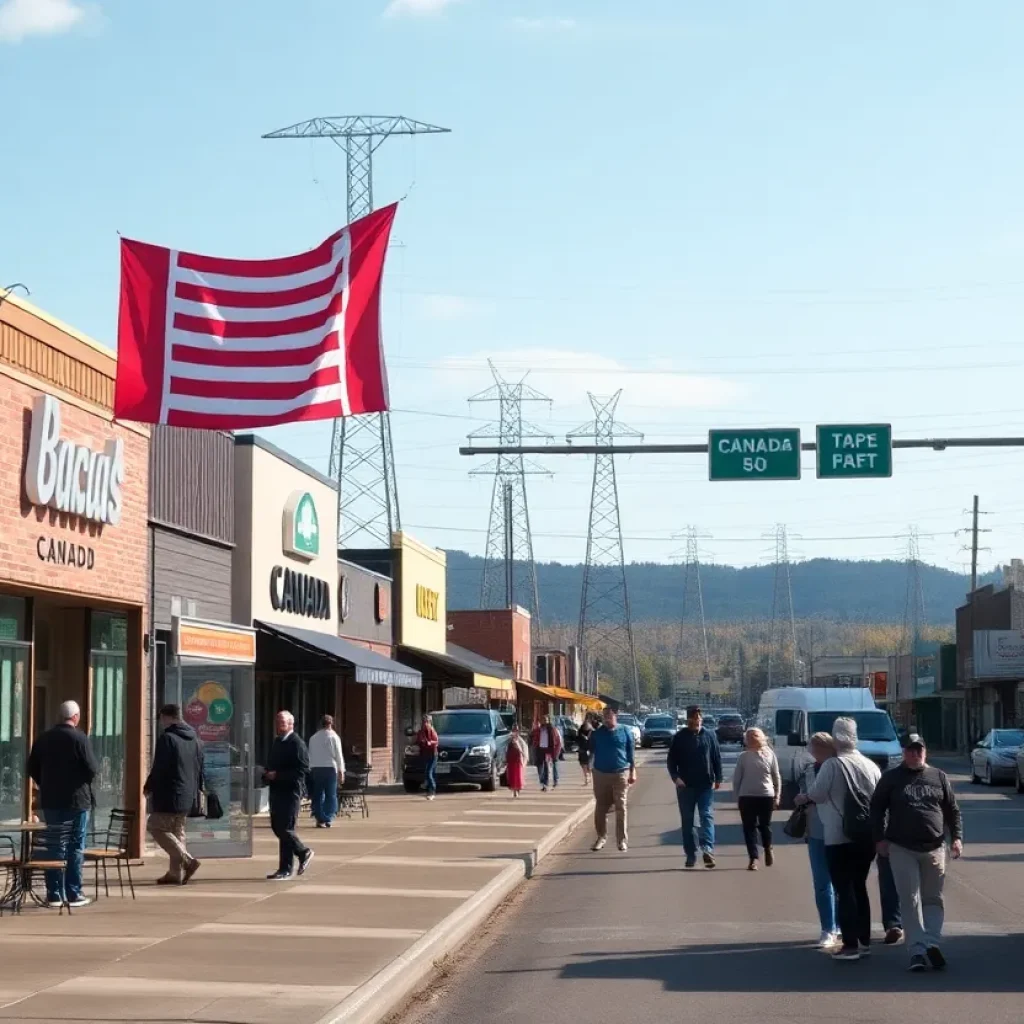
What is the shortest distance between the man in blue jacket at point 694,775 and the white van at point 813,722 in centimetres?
847

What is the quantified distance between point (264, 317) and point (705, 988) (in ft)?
26.5

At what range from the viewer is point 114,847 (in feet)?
66.7

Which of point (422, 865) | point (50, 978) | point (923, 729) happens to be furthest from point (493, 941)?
point (923, 729)

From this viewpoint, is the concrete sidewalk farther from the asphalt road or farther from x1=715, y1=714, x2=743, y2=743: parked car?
x1=715, y1=714, x2=743, y2=743: parked car

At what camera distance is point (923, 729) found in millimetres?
99188

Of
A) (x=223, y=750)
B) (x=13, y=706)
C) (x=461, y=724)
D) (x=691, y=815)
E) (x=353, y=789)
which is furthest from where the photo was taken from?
(x=461, y=724)

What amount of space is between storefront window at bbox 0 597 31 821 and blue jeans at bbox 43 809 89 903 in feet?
8.58

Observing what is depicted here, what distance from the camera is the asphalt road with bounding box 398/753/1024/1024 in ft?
34.1

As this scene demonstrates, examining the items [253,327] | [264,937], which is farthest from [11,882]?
[253,327]

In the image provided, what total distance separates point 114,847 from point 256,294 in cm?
753

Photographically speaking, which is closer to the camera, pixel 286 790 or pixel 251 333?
pixel 251 333

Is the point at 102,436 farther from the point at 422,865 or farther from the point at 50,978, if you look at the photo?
the point at 50,978

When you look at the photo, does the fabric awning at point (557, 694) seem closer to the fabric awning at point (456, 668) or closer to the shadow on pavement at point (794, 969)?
the fabric awning at point (456, 668)

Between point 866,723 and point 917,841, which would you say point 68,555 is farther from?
point 866,723
